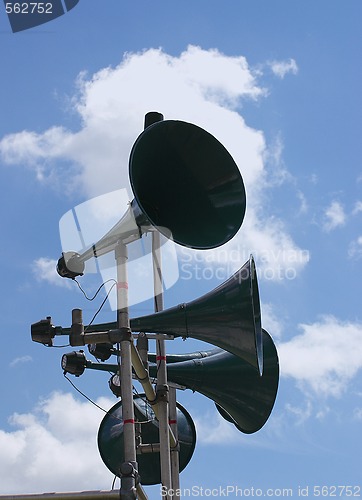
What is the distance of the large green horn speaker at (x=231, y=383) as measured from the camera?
8.37 metres

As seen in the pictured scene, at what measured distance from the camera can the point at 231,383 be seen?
27.9 feet

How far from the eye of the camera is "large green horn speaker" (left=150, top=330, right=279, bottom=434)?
8367 millimetres

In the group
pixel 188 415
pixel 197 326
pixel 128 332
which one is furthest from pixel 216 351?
pixel 128 332

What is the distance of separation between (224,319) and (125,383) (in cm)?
117

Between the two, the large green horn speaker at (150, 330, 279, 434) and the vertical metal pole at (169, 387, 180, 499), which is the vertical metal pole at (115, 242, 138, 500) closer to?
the large green horn speaker at (150, 330, 279, 434)

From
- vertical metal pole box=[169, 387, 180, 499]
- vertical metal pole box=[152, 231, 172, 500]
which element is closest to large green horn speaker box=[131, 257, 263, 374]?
vertical metal pole box=[152, 231, 172, 500]

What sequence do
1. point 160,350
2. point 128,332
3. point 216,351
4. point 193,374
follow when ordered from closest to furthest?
1. point 128,332
2. point 160,350
3. point 193,374
4. point 216,351

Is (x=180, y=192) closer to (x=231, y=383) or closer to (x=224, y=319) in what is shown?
(x=224, y=319)

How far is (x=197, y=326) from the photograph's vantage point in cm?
652

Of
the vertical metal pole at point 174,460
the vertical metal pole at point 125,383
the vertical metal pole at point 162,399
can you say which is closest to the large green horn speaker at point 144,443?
the vertical metal pole at point 174,460

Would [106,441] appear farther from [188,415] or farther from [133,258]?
[133,258]

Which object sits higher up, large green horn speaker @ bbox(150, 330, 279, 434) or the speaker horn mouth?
the speaker horn mouth

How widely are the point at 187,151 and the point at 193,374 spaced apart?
238cm

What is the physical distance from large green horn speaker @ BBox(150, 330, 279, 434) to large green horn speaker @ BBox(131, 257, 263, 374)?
1.68m
